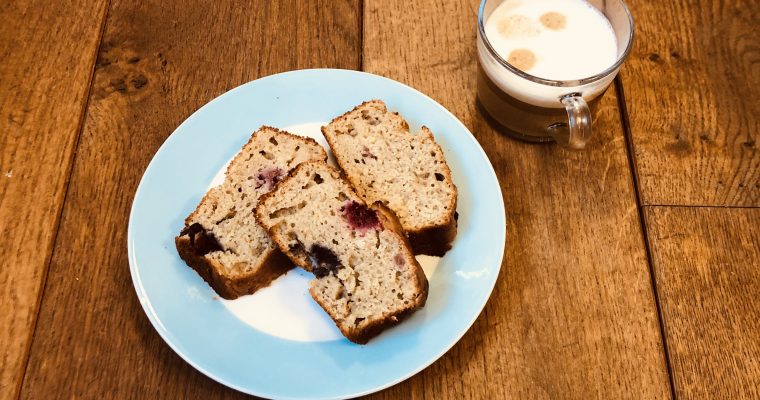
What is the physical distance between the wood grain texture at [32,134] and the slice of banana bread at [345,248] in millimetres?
557

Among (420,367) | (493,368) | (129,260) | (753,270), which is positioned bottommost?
(753,270)

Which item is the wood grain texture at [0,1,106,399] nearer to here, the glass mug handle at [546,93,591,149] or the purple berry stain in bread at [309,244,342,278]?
the purple berry stain in bread at [309,244,342,278]

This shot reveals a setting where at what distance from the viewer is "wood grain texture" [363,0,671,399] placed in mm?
1357

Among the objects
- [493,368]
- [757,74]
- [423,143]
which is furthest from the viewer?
[757,74]

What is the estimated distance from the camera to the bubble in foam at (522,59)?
1479mm

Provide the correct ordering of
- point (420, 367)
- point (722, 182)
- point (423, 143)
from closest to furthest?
point (420, 367), point (423, 143), point (722, 182)

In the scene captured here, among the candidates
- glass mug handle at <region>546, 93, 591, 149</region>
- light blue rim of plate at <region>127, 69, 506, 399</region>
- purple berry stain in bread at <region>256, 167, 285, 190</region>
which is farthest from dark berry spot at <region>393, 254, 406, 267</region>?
glass mug handle at <region>546, 93, 591, 149</region>

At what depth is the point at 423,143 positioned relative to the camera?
147 cm

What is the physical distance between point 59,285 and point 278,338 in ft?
1.75

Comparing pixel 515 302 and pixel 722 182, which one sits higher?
pixel 515 302

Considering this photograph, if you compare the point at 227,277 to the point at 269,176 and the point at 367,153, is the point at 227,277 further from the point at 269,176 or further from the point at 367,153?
the point at 367,153

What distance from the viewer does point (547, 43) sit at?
59.2 inches

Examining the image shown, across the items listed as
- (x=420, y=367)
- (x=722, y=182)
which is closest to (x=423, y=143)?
(x=420, y=367)

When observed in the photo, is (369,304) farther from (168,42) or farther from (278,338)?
(168,42)
